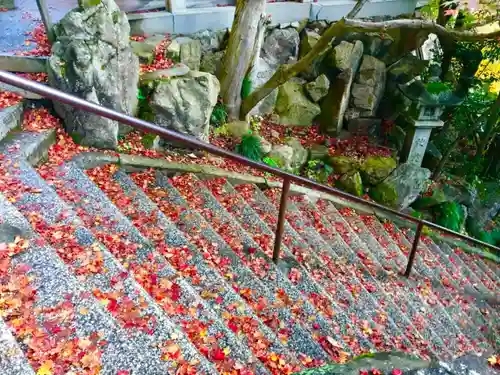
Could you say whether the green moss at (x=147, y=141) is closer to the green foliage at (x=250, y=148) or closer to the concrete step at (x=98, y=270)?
the green foliage at (x=250, y=148)

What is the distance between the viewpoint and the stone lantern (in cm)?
723

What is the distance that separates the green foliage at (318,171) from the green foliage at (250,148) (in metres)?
1.38

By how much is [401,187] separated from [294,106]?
107 inches

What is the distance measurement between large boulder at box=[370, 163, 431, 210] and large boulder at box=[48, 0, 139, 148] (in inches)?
190

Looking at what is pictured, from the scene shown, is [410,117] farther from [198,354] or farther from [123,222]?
[198,354]

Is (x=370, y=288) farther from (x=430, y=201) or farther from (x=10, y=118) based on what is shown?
(x=430, y=201)

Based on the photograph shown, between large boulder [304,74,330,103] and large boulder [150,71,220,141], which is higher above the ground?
large boulder [150,71,220,141]

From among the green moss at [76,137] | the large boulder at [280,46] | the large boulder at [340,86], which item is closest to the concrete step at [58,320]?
the green moss at [76,137]

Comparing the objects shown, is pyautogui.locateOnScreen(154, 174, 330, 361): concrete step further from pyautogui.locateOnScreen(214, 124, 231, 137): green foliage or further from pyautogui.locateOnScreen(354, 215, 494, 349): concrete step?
pyautogui.locateOnScreen(354, 215, 494, 349): concrete step

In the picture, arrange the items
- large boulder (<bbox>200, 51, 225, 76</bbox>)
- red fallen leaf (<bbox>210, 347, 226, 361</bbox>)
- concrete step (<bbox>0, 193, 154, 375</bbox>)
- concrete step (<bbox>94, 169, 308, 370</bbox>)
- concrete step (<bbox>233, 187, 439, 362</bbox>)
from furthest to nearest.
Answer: large boulder (<bbox>200, 51, 225, 76</bbox>)
concrete step (<bbox>233, 187, 439, 362</bbox>)
concrete step (<bbox>94, 169, 308, 370</bbox>)
red fallen leaf (<bbox>210, 347, 226, 361</bbox>)
concrete step (<bbox>0, 193, 154, 375</bbox>)

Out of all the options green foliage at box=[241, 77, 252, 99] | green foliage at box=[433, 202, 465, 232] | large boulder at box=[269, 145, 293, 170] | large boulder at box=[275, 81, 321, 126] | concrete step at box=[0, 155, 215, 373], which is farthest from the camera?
large boulder at box=[275, 81, 321, 126]

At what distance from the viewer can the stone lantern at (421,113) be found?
7230mm

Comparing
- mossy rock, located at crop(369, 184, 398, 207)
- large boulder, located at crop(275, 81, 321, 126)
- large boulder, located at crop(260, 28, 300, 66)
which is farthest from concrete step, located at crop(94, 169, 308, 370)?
large boulder, located at crop(260, 28, 300, 66)

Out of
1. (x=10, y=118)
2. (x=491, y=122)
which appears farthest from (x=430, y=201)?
(x=10, y=118)
